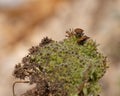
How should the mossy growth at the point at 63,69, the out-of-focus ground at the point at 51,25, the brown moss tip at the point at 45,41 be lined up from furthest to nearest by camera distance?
the out-of-focus ground at the point at 51,25, the brown moss tip at the point at 45,41, the mossy growth at the point at 63,69

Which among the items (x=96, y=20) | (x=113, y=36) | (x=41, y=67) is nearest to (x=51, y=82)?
(x=41, y=67)

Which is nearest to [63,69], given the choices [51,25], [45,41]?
[45,41]

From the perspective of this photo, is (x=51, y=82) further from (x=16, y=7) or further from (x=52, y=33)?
(x=16, y=7)

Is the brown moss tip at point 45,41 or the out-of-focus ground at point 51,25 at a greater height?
the out-of-focus ground at point 51,25

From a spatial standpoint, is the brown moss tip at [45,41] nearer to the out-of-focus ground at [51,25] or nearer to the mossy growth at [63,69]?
the mossy growth at [63,69]

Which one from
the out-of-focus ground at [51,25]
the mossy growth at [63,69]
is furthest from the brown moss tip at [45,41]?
the out-of-focus ground at [51,25]

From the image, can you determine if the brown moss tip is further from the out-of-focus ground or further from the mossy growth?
the out-of-focus ground
